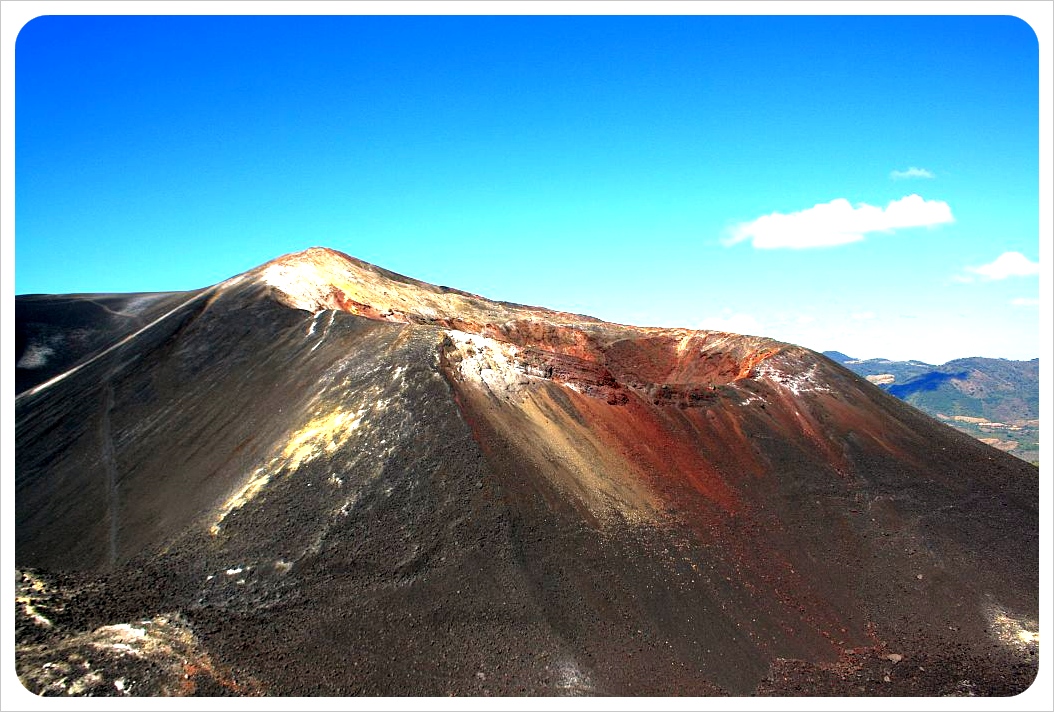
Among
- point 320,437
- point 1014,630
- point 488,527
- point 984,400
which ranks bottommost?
point 984,400

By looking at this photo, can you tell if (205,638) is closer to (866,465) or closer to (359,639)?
(359,639)

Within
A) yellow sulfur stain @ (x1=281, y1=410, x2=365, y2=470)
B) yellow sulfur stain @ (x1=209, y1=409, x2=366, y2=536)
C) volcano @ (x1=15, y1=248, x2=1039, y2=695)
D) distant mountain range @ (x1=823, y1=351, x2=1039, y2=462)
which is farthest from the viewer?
distant mountain range @ (x1=823, y1=351, x2=1039, y2=462)

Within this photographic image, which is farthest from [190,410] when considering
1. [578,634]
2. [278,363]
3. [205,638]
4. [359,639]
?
[578,634]

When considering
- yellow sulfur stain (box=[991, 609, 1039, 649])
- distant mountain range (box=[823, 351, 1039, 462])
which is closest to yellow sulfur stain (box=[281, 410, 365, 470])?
yellow sulfur stain (box=[991, 609, 1039, 649])

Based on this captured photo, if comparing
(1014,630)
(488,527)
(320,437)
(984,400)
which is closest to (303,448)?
(320,437)

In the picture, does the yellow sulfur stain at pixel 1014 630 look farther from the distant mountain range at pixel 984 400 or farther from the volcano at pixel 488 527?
the distant mountain range at pixel 984 400

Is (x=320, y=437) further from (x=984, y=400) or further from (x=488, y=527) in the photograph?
(x=984, y=400)

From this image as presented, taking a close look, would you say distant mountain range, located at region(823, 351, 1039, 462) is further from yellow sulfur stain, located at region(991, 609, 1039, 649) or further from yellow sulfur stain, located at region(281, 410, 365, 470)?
yellow sulfur stain, located at region(281, 410, 365, 470)

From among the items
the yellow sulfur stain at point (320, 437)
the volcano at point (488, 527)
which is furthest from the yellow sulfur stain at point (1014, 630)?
the yellow sulfur stain at point (320, 437)
